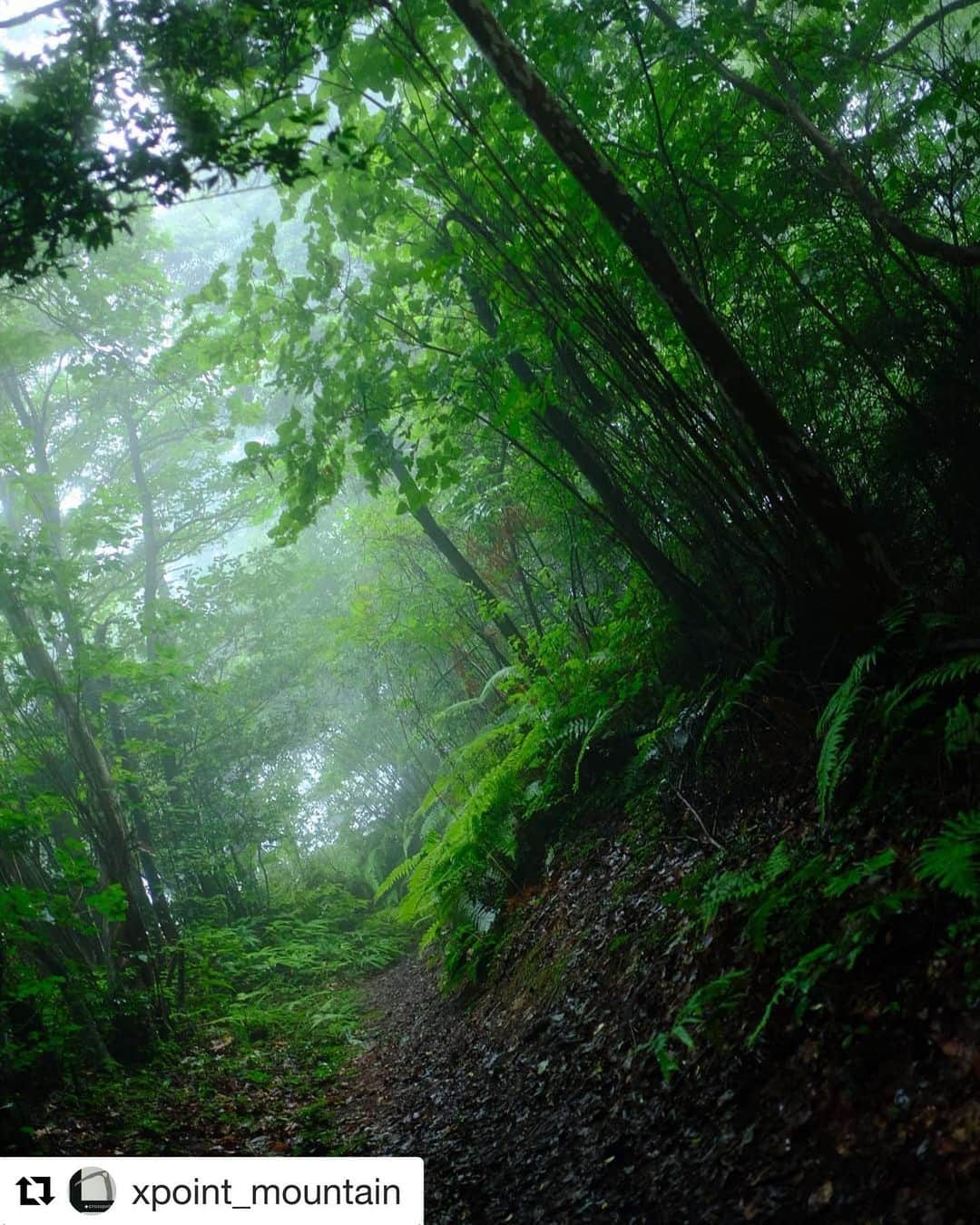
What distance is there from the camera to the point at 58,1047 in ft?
14.7

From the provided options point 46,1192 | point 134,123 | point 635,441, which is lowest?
point 46,1192

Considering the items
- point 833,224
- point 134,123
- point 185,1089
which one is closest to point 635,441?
point 833,224

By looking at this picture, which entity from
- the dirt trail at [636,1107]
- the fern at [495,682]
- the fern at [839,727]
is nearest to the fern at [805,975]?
the dirt trail at [636,1107]

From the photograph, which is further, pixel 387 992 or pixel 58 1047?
pixel 387 992

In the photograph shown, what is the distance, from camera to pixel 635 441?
4762 mm

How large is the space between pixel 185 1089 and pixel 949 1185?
4619 mm

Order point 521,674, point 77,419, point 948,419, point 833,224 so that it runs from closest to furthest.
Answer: point 948,419 → point 833,224 → point 521,674 → point 77,419

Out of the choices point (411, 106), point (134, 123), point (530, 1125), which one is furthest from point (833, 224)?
point (530, 1125)

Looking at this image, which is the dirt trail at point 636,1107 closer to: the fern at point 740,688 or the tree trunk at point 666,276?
the fern at point 740,688

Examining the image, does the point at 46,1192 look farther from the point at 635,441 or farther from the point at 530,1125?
the point at 635,441

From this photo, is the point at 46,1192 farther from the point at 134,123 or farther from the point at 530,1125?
the point at 134,123

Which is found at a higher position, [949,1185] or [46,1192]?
[46,1192]

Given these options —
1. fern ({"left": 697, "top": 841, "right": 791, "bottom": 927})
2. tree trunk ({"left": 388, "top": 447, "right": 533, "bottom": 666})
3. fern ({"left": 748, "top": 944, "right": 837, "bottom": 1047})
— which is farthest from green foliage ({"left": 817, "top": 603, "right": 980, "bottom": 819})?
tree trunk ({"left": 388, "top": 447, "right": 533, "bottom": 666})

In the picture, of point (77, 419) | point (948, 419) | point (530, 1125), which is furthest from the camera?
point (77, 419)
